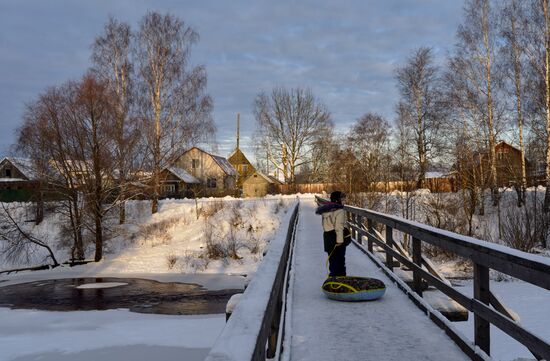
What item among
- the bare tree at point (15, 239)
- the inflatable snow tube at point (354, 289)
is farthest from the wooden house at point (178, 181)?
the inflatable snow tube at point (354, 289)

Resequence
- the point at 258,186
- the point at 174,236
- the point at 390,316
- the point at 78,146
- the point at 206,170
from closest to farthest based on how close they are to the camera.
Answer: the point at 390,316
the point at 78,146
the point at 174,236
the point at 258,186
the point at 206,170

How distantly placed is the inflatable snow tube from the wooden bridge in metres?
0.09

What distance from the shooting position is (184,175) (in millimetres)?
54875

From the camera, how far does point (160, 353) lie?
431 inches

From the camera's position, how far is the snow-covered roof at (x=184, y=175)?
5265 cm

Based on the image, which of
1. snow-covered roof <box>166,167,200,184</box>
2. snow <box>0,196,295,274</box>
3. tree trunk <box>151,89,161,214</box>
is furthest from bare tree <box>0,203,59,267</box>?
snow-covered roof <box>166,167,200,184</box>

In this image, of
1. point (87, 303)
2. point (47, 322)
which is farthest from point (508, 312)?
point (87, 303)

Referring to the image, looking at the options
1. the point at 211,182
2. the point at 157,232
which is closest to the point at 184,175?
the point at 211,182

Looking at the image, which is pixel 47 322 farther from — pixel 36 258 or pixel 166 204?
pixel 166 204

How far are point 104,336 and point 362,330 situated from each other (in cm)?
931

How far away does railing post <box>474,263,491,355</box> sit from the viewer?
150 inches

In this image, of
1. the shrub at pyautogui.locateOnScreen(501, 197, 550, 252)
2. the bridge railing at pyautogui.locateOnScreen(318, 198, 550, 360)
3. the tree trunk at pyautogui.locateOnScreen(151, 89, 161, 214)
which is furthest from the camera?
the tree trunk at pyautogui.locateOnScreen(151, 89, 161, 214)

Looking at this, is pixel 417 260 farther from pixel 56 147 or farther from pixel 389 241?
pixel 56 147

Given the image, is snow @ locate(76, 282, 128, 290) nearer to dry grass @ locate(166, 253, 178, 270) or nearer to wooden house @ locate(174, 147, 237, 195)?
dry grass @ locate(166, 253, 178, 270)
